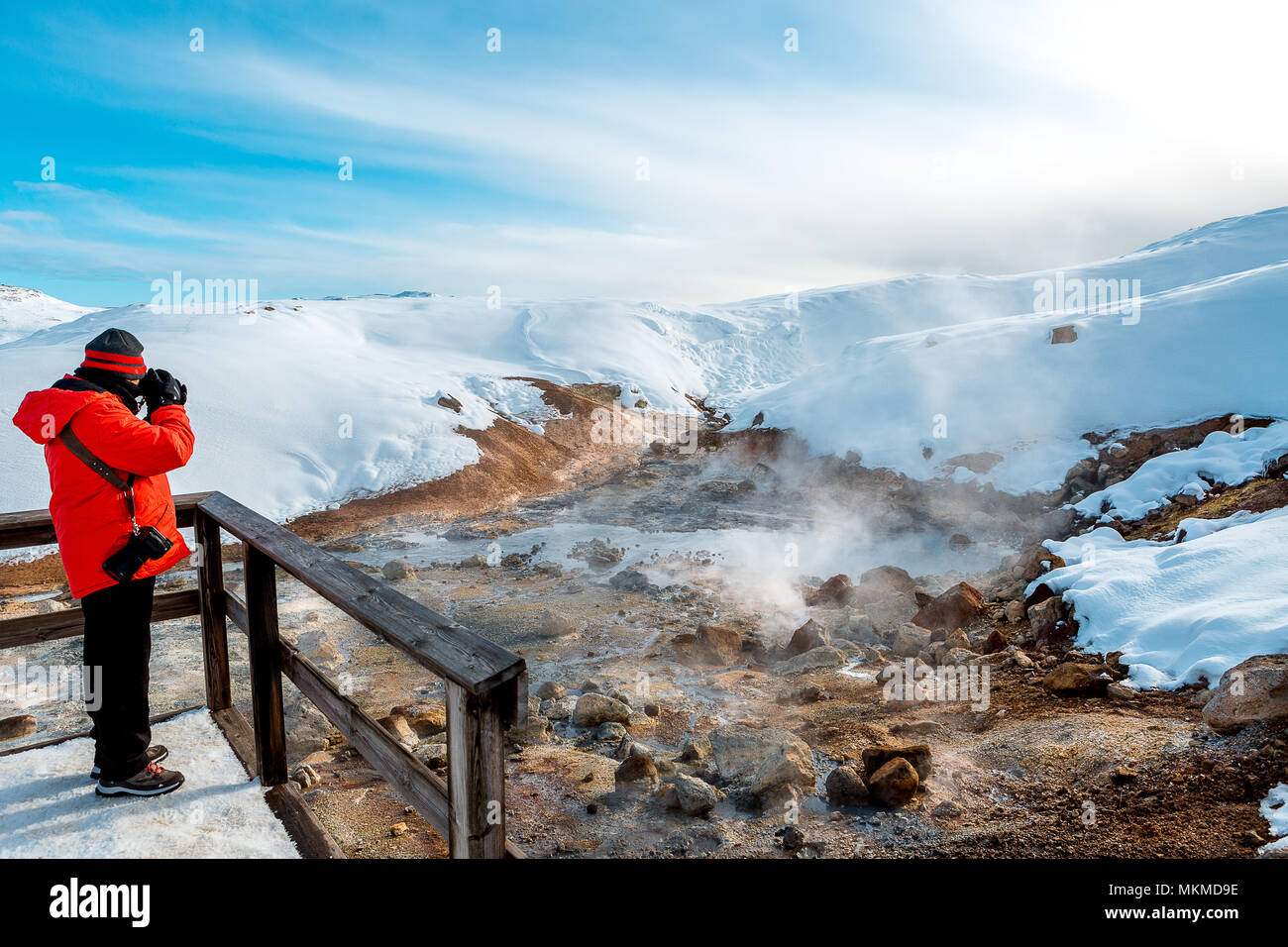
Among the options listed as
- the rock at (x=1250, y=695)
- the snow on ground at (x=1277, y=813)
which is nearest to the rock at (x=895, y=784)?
the snow on ground at (x=1277, y=813)

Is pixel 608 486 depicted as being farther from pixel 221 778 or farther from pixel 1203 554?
pixel 221 778

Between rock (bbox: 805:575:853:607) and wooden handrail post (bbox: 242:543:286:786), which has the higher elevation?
wooden handrail post (bbox: 242:543:286:786)

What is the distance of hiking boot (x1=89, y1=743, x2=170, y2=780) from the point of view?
3.29m

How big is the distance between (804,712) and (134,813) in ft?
16.2

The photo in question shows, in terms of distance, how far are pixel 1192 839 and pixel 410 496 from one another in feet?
46.5

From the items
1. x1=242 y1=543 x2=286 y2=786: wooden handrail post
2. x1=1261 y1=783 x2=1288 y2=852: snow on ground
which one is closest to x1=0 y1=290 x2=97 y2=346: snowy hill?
x1=242 y1=543 x2=286 y2=786: wooden handrail post

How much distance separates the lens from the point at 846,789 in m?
4.59

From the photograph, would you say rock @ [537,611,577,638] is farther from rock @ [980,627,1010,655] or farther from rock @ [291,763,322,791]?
rock @ [980,627,1010,655]

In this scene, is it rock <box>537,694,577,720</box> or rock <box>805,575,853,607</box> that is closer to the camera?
rock <box>537,694,577,720</box>

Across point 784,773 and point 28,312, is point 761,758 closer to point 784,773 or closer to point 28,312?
point 784,773

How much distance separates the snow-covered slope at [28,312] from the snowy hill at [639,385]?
6716cm

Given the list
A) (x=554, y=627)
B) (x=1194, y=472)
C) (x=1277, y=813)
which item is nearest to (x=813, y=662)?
(x=554, y=627)

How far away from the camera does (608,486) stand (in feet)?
58.4
